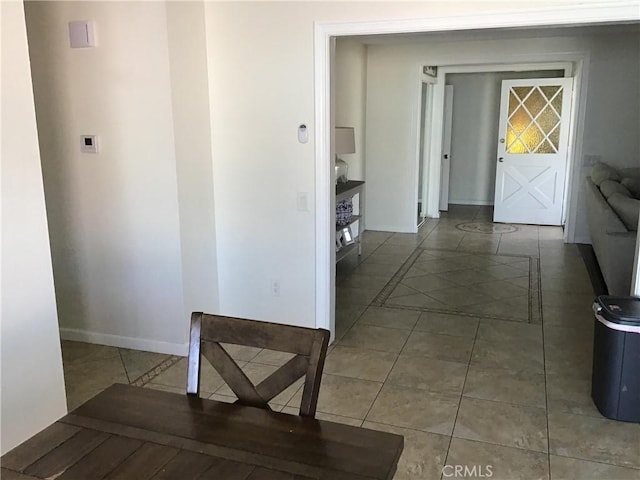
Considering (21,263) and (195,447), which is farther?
(21,263)

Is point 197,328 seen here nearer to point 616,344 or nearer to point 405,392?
point 405,392

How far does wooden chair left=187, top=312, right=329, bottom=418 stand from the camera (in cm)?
159

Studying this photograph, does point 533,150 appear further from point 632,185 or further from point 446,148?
point 632,185

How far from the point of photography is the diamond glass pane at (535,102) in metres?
7.51

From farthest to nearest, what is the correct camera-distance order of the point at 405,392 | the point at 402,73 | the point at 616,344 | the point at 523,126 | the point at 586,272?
the point at 523,126, the point at 402,73, the point at 586,272, the point at 405,392, the point at 616,344

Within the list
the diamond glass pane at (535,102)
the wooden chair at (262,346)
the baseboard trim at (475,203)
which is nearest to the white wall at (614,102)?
the diamond glass pane at (535,102)

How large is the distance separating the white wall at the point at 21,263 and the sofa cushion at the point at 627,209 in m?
3.89

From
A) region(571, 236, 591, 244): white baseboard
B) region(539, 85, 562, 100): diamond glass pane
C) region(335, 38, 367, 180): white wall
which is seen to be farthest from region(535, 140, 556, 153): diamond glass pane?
region(335, 38, 367, 180): white wall

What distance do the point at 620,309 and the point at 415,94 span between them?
4767 mm

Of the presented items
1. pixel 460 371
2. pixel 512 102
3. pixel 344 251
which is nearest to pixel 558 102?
pixel 512 102

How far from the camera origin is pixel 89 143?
340cm

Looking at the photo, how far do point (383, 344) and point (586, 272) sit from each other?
2.74 meters

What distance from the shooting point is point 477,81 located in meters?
9.02

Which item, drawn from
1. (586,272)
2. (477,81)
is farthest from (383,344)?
(477,81)
